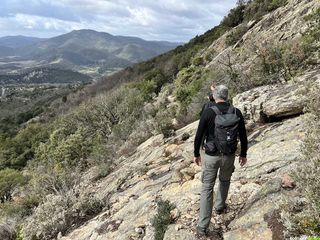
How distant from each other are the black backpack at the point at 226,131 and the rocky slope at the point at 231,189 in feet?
3.84

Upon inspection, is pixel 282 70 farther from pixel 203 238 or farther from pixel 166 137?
pixel 203 238

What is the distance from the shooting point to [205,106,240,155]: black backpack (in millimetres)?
7000

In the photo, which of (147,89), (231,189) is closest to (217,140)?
(231,189)

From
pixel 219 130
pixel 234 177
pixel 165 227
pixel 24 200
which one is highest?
pixel 219 130

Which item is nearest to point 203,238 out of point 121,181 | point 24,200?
point 121,181

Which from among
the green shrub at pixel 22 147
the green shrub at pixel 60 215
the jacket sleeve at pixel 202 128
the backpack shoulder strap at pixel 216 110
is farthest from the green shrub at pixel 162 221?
the green shrub at pixel 22 147

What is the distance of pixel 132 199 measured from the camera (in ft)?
38.0

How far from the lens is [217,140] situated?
705 cm

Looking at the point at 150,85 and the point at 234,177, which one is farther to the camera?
the point at 150,85

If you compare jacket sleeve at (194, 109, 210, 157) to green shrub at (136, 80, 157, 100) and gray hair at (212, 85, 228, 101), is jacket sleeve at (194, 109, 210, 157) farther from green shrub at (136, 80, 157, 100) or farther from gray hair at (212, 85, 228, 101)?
green shrub at (136, 80, 157, 100)

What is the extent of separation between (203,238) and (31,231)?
6176mm

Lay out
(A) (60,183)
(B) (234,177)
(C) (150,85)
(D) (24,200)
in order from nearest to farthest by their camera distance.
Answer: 1. (B) (234,177)
2. (A) (60,183)
3. (D) (24,200)
4. (C) (150,85)

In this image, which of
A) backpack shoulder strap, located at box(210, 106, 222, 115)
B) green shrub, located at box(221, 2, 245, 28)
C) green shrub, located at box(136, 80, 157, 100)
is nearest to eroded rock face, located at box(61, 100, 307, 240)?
backpack shoulder strap, located at box(210, 106, 222, 115)

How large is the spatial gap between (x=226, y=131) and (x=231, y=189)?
2265mm
